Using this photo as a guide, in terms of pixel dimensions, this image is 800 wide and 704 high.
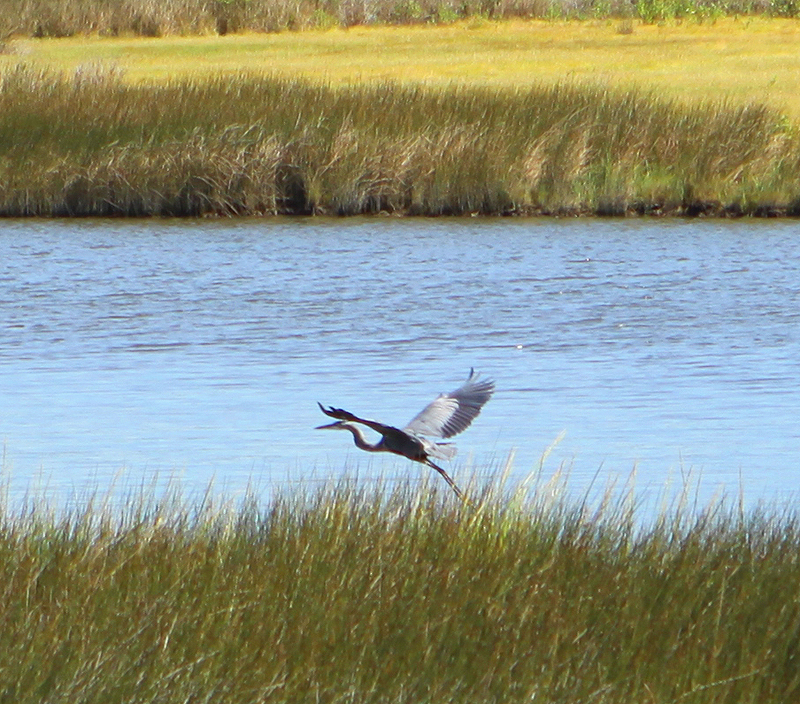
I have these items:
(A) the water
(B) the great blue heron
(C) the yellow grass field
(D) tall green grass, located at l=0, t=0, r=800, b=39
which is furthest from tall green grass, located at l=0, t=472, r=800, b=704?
(D) tall green grass, located at l=0, t=0, r=800, b=39

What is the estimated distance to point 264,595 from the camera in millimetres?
4672

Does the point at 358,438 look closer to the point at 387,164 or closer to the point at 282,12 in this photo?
the point at 387,164

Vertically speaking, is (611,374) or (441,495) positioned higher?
(441,495)

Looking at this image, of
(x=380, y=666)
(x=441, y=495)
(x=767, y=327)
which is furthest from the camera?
(x=767, y=327)

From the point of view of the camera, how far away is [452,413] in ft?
18.7

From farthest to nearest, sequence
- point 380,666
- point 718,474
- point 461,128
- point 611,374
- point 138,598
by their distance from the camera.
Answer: point 461,128
point 611,374
point 718,474
point 138,598
point 380,666

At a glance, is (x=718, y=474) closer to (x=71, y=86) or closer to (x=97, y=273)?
(x=97, y=273)

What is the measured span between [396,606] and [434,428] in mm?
1148

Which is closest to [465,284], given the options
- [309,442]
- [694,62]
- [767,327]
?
[767,327]

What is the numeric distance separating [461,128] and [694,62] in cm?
1791

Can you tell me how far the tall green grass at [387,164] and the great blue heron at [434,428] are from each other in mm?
12286

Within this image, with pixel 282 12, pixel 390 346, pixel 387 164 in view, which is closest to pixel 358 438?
pixel 390 346

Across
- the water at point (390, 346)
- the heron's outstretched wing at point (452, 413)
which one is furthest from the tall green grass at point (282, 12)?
the heron's outstretched wing at point (452, 413)

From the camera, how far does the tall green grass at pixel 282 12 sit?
141ft
